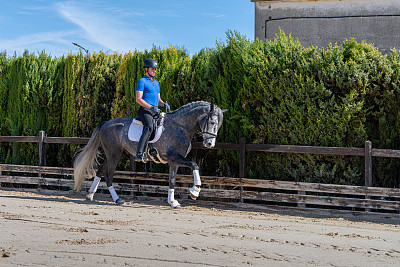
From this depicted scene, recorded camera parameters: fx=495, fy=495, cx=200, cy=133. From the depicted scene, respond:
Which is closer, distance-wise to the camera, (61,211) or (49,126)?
(61,211)

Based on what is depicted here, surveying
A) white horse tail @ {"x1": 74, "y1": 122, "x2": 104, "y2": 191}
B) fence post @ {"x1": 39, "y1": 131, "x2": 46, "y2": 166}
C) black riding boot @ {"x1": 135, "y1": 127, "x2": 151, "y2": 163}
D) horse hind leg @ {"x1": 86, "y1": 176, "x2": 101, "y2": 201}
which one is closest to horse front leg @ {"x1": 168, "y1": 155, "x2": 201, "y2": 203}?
black riding boot @ {"x1": 135, "y1": 127, "x2": 151, "y2": 163}

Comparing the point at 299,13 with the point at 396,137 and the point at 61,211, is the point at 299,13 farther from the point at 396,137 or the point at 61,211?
the point at 61,211

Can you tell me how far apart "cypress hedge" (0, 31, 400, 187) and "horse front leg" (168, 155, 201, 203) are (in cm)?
178

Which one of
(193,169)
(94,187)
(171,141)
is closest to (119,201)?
(94,187)

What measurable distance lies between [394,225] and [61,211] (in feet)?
21.4

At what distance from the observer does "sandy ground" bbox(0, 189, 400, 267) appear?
19.6ft

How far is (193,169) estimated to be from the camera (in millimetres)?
10281

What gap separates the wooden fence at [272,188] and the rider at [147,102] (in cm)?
163

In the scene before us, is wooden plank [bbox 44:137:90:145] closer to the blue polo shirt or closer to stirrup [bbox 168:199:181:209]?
the blue polo shirt

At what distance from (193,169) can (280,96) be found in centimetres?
267

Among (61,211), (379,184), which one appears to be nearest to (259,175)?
(379,184)

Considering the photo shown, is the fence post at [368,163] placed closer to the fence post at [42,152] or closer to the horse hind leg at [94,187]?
the horse hind leg at [94,187]

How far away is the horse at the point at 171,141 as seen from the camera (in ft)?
34.0

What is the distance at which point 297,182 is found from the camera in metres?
10.9
